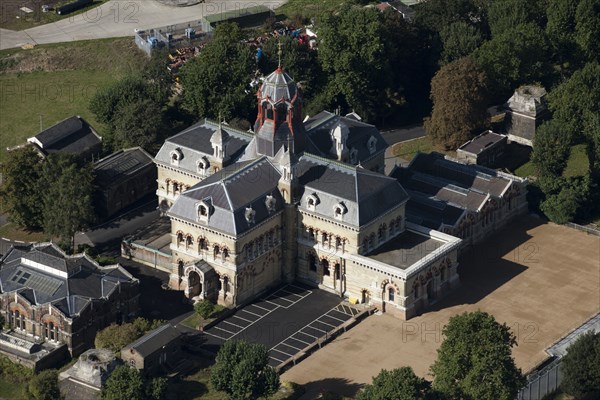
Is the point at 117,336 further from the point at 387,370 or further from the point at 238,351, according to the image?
the point at 387,370

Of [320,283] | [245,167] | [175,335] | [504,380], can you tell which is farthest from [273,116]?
[504,380]

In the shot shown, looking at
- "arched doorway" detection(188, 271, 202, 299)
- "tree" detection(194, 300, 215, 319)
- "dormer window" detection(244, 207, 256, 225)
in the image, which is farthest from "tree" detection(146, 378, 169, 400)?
"dormer window" detection(244, 207, 256, 225)

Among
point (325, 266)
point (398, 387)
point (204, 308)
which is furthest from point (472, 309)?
point (204, 308)

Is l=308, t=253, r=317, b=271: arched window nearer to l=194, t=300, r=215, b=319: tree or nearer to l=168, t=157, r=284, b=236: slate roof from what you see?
l=168, t=157, r=284, b=236: slate roof

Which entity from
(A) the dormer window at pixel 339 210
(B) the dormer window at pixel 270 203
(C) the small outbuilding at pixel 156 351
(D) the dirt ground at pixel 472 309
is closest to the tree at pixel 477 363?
(D) the dirt ground at pixel 472 309

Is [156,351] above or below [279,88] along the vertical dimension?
below

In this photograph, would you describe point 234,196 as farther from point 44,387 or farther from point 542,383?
point 542,383
